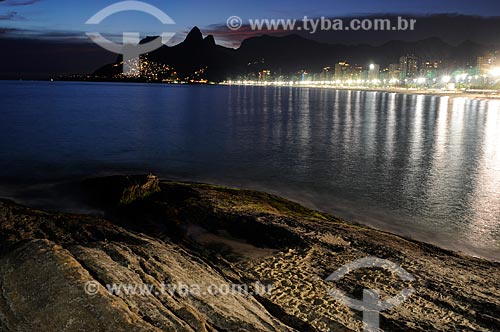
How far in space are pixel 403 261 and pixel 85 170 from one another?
2301 centimetres

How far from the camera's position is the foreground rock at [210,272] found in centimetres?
647

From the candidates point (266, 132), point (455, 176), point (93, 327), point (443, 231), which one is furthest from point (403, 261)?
point (266, 132)

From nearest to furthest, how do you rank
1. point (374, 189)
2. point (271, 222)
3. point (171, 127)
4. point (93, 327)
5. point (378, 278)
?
point (93, 327), point (378, 278), point (271, 222), point (374, 189), point (171, 127)

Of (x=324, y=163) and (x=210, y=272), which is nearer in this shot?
(x=210, y=272)

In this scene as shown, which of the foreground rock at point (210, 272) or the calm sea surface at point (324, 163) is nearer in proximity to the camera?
the foreground rock at point (210, 272)

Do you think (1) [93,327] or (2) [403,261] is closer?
(1) [93,327]

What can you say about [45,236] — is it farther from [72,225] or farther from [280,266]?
[280,266]

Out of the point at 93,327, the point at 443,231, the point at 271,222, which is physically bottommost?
the point at 443,231

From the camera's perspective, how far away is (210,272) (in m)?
9.67

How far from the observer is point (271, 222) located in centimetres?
1438

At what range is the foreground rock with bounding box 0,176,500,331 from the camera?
6.47 meters

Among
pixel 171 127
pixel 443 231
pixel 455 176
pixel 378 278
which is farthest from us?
pixel 171 127

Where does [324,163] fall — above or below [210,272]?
below

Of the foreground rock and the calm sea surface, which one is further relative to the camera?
the calm sea surface
